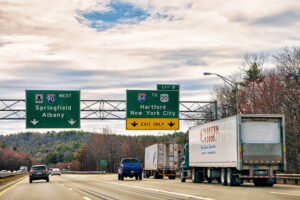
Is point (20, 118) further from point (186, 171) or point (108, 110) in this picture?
point (186, 171)

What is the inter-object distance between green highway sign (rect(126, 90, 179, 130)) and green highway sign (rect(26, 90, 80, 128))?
4806 millimetres

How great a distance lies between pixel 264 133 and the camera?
26.5 metres

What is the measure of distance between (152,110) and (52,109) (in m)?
8.86

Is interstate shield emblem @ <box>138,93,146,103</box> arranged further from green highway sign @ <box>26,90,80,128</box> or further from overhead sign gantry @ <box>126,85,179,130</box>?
green highway sign @ <box>26,90,80,128</box>

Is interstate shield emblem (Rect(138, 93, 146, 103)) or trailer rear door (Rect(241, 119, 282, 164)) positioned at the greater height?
interstate shield emblem (Rect(138, 93, 146, 103))

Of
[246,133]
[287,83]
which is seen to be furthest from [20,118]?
[287,83]

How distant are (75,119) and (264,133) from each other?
22.0 meters

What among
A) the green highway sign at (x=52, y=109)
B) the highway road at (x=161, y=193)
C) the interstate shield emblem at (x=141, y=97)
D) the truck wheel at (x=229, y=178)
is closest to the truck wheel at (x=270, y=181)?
the highway road at (x=161, y=193)

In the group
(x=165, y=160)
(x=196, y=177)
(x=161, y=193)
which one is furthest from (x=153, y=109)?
(x=161, y=193)

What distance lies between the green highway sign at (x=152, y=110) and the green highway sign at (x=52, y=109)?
15.8 feet

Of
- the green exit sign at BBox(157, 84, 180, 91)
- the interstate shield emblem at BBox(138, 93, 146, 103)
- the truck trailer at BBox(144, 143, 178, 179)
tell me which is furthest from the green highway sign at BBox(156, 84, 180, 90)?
the truck trailer at BBox(144, 143, 178, 179)

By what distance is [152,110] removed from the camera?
45031 mm

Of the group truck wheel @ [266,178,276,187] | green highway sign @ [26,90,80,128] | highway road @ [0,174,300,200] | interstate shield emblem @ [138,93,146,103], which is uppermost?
interstate shield emblem @ [138,93,146,103]

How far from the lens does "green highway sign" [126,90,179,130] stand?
147ft
